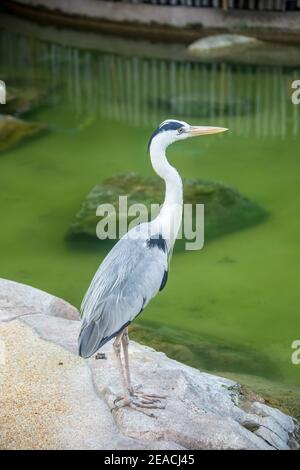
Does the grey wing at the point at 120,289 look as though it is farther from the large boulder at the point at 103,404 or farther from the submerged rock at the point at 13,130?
the submerged rock at the point at 13,130

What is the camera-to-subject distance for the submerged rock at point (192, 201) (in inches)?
341

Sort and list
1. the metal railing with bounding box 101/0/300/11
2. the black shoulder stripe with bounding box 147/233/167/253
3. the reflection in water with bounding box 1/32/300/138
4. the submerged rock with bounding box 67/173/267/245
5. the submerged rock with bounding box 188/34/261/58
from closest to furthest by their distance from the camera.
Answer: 1. the black shoulder stripe with bounding box 147/233/167/253
2. the submerged rock with bounding box 67/173/267/245
3. the reflection in water with bounding box 1/32/300/138
4. the submerged rock with bounding box 188/34/261/58
5. the metal railing with bounding box 101/0/300/11

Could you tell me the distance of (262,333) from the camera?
7.14 m

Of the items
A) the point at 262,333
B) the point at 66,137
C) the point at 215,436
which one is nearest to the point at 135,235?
the point at 215,436

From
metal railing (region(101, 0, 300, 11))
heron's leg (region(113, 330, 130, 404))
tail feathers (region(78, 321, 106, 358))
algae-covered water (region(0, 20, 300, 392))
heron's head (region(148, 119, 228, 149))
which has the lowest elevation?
algae-covered water (region(0, 20, 300, 392))

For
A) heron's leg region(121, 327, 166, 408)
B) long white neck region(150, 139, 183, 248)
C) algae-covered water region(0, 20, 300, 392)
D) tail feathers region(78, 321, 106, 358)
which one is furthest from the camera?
algae-covered water region(0, 20, 300, 392)

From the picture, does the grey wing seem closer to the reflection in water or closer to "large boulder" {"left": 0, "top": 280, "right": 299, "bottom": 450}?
"large boulder" {"left": 0, "top": 280, "right": 299, "bottom": 450}

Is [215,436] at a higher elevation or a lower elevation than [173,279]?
higher

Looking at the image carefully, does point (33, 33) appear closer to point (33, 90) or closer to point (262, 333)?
point (33, 90)

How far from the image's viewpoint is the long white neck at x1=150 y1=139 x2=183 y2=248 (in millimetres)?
5055

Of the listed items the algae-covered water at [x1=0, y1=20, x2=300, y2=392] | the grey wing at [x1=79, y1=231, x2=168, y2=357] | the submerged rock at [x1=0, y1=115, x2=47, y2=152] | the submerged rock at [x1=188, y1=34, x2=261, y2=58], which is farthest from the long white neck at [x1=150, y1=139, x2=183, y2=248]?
the submerged rock at [x1=188, y1=34, x2=261, y2=58]

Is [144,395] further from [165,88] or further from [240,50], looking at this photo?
[240,50]

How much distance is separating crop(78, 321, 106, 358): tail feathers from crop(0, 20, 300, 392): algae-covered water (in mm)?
1884

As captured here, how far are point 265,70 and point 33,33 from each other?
5.54 metres
